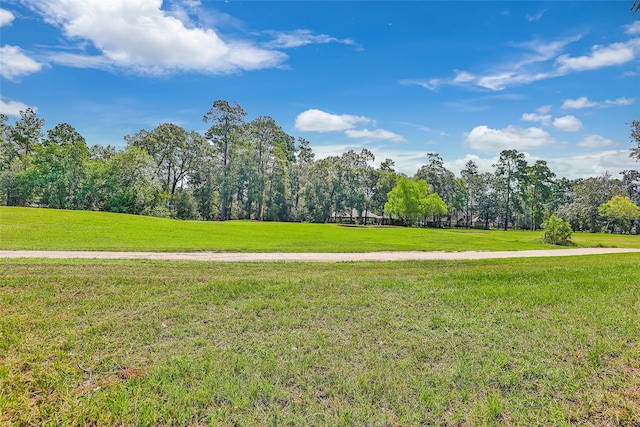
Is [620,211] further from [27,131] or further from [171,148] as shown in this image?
[27,131]

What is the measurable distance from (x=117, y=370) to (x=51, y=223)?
22371mm

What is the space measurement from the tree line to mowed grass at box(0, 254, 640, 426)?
3950 centimetres

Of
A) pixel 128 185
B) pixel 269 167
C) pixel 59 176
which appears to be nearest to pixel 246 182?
pixel 269 167

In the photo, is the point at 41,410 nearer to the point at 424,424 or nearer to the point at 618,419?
the point at 424,424

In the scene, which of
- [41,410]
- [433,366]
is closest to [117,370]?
[41,410]

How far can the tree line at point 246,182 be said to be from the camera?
40812 millimetres

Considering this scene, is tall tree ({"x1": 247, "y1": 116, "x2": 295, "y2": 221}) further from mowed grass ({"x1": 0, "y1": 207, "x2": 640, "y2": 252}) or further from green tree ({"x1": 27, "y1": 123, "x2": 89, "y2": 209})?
mowed grass ({"x1": 0, "y1": 207, "x2": 640, "y2": 252})

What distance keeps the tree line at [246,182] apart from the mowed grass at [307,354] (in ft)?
130

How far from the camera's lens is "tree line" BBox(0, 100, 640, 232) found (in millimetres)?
40812

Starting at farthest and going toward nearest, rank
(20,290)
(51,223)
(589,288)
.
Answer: (51,223) → (589,288) → (20,290)

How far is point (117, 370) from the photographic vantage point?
3771 millimetres

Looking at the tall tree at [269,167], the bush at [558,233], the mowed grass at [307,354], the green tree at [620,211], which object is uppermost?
the tall tree at [269,167]

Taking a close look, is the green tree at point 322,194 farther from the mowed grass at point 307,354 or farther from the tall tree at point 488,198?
the mowed grass at point 307,354

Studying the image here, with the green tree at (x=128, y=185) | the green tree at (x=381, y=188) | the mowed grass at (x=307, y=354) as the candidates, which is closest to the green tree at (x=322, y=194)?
the green tree at (x=381, y=188)
